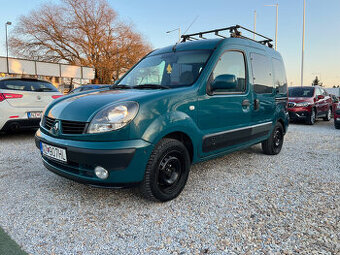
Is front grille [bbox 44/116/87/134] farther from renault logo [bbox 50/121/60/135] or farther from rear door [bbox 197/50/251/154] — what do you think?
rear door [bbox 197/50/251/154]

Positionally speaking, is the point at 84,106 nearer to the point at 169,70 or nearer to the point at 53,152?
the point at 53,152

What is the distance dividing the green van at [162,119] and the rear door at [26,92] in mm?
2698

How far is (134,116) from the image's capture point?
2338mm

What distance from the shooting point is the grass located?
1852 mm

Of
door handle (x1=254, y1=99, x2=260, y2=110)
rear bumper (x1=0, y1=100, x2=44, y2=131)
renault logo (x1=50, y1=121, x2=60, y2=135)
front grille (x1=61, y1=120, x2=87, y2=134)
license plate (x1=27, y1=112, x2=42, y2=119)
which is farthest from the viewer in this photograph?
license plate (x1=27, y1=112, x2=42, y2=119)

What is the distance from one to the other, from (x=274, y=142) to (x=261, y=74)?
1.42 m

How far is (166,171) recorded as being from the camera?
105 inches

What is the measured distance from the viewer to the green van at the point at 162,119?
232cm

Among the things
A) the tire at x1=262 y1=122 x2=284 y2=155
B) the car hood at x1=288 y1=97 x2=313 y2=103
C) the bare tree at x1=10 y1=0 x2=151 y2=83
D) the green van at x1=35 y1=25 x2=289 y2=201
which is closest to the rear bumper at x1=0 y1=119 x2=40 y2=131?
the green van at x1=35 y1=25 x2=289 y2=201

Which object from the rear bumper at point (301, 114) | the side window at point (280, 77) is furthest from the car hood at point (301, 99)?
the side window at point (280, 77)

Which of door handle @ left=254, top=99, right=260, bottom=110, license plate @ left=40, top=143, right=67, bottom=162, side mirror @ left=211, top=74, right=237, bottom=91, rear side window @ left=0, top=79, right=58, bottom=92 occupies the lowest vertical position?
license plate @ left=40, top=143, right=67, bottom=162

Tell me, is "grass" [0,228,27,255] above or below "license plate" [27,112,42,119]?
below

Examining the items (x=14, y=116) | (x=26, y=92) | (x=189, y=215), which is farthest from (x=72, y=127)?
(x=26, y=92)

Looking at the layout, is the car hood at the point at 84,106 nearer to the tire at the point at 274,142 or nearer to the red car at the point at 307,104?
the tire at the point at 274,142
